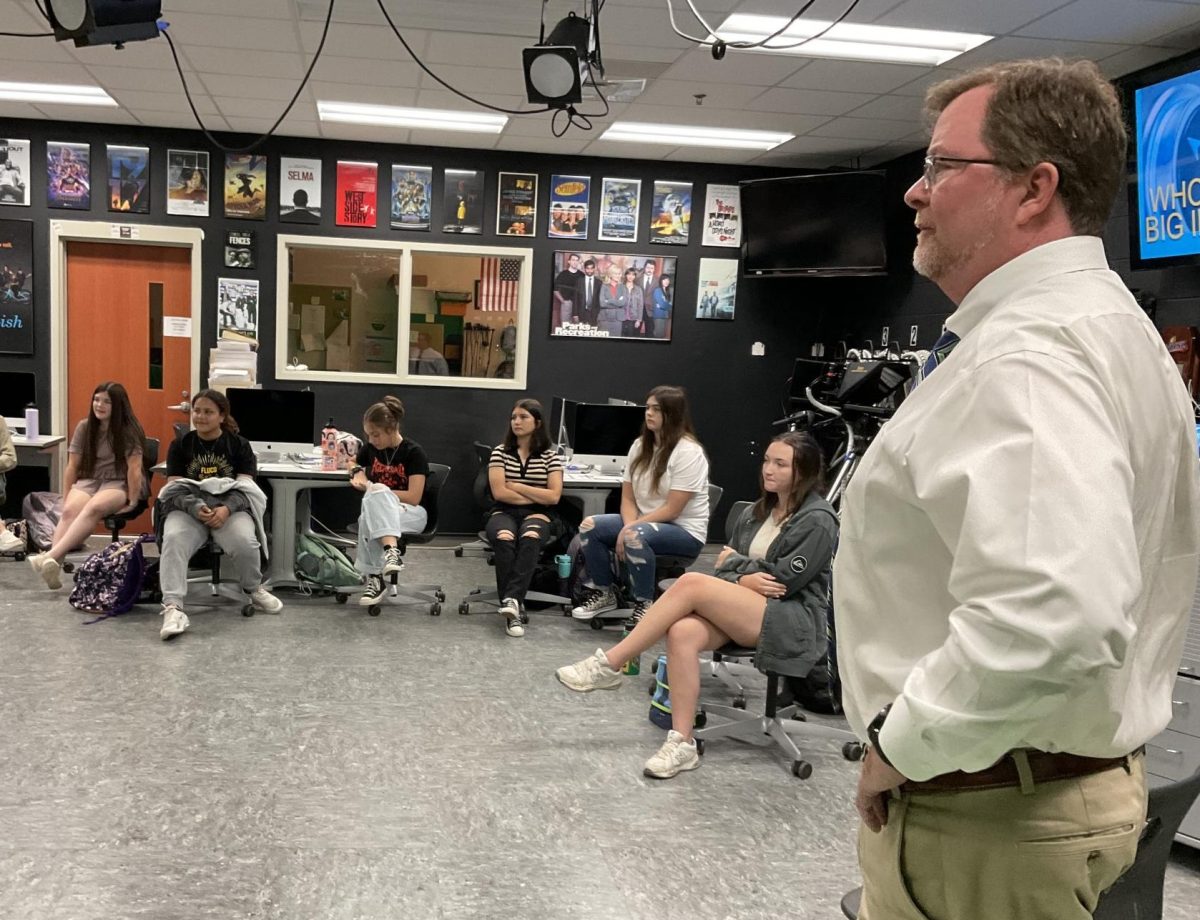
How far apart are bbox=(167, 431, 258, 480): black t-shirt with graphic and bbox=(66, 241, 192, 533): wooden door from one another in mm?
1990

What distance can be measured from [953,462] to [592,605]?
4136 millimetres

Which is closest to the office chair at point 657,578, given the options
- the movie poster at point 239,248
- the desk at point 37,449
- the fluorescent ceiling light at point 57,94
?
the movie poster at point 239,248

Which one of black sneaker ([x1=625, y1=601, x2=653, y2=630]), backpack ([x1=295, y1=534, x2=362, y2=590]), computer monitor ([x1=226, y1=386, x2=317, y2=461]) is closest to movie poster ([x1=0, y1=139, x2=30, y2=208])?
computer monitor ([x1=226, y1=386, x2=317, y2=461])

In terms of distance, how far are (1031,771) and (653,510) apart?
3841 millimetres

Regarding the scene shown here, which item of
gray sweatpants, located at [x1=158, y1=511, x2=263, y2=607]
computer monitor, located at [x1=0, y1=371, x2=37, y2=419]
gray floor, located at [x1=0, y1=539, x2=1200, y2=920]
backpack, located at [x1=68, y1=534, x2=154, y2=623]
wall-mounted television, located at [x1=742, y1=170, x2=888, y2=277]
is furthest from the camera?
wall-mounted television, located at [x1=742, y1=170, x2=888, y2=277]

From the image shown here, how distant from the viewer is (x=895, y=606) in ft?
3.26

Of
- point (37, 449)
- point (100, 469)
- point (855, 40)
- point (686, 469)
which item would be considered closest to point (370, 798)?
point (686, 469)

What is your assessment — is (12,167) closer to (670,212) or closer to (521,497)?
(521,497)

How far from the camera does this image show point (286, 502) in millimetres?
5020

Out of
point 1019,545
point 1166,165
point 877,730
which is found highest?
point 1166,165

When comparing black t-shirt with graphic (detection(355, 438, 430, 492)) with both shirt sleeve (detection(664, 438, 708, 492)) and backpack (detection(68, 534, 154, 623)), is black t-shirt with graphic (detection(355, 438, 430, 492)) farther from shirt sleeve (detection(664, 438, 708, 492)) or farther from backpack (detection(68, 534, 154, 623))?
shirt sleeve (detection(664, 438, 708, 492))

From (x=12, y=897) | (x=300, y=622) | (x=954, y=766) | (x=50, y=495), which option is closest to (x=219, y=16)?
(x=300, y=622)

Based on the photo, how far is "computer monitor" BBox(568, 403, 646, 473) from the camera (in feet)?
18.4

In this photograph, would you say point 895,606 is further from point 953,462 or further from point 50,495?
point 50,495
